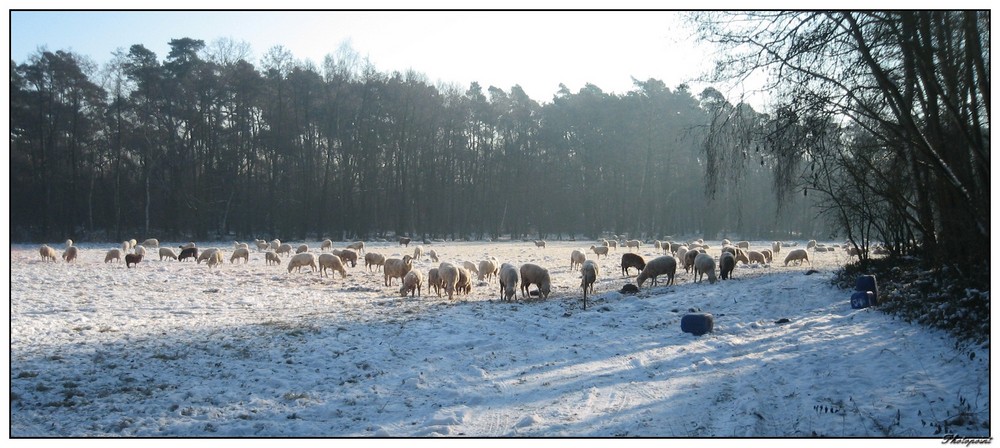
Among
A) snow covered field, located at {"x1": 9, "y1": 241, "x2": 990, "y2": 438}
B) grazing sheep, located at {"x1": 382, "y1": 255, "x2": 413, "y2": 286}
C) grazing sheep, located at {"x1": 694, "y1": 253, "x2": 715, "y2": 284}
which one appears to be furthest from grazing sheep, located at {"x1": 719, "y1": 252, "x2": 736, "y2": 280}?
grazing sheep, located at {"x1": 382, "y1": 255, "x2": 413, "y2": 286}

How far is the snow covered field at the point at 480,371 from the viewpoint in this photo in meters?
6.66

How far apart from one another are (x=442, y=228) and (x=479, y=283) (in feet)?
127

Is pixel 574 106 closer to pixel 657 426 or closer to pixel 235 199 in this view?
pixel 235 199

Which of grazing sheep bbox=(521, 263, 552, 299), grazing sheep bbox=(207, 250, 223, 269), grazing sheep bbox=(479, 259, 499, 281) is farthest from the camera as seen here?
grazing sheep bbox=(207, 250, 223, 269)

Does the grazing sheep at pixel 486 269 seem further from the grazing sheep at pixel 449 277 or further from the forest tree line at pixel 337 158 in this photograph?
the forest tree line at pixel 337 158

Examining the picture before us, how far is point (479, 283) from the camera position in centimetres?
2195

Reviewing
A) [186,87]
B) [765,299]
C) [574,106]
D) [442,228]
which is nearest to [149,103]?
[186,87]

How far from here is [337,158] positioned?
2207 inches

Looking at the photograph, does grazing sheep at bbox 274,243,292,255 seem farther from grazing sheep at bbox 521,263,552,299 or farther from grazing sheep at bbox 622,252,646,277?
grazing sheep at bbox 521,263,552,299

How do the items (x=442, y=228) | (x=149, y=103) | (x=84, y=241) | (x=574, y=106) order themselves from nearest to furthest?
(x=84, y=241)
(x=149, y=103)
(x=442, y=228)
(x=574, y=106)

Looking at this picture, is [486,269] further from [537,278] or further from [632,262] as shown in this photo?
[632,262]

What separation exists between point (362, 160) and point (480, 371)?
49.4 m

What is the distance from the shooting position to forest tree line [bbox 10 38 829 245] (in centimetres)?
4250

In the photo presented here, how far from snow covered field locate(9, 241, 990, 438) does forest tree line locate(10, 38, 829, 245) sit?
71.6 feet
